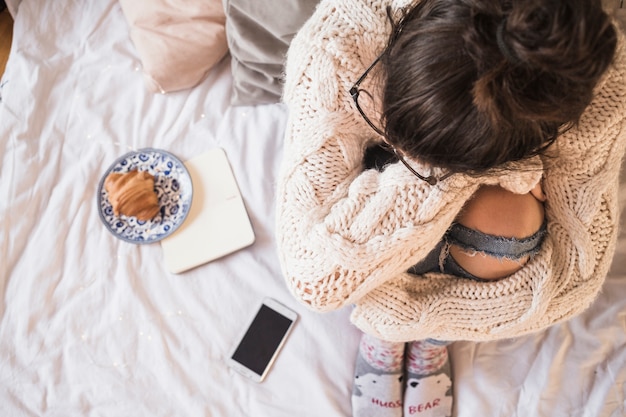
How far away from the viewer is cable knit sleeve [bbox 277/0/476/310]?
1.86 feet

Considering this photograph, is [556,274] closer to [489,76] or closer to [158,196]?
[489,76]

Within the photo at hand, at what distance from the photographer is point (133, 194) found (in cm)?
92

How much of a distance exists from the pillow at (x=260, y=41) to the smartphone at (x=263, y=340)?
15.7 inches

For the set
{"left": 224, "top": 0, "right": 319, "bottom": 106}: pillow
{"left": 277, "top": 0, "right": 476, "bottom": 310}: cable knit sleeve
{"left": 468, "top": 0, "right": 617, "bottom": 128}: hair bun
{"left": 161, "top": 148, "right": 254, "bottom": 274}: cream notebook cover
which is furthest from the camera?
{"left": 161, "top": 148, "right": 254, "bottom": 274}: cream notebook cover

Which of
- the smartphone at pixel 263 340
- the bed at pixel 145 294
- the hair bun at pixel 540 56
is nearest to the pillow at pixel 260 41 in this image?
the bed at pixel 145 294

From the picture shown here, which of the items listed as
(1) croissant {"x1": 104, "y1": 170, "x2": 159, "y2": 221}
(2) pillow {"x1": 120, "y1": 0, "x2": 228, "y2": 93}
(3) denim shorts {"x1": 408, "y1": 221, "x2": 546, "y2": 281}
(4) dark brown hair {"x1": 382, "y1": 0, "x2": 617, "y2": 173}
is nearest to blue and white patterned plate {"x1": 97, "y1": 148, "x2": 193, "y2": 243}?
(1) croissant {"x1": 104, "y1": 170, "x2": 159, "y2": 221}

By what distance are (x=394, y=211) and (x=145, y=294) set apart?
1.84 ft

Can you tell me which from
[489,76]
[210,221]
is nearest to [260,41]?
[210,221]

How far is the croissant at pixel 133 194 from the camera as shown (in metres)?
0.92

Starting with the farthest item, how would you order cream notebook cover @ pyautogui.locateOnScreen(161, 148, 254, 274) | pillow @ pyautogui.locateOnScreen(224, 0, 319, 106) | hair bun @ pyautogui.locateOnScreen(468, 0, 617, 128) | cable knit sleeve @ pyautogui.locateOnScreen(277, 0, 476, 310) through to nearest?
cream notebook cover @ pyautogui.locateOnScreen(161, 148, 254, 274) → pillow @ pyautogui.locateOnScreen(224, 0, 319, 106) → cable knit sleeve @ pyautogui.locateOnScreen(277, 0, 476, 310) → hair bun @ pyautogui.locateOnScreen(468, 0, 617, 128)

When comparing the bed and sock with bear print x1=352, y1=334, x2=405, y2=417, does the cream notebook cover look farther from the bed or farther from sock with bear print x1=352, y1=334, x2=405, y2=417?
sock with bear print x1=352, y1=334, x2=405, y2=417

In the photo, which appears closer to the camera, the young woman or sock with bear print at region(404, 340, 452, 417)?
the young woman

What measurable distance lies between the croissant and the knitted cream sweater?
0.38 m

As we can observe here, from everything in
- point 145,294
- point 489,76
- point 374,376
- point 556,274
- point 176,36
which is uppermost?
point 489,76
